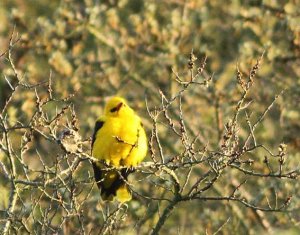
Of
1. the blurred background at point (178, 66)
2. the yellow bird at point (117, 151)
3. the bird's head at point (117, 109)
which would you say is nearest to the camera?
the yellow bird at point (117, 151)

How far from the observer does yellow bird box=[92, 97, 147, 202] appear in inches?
340

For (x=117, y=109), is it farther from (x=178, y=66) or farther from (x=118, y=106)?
(x=178, y=66)

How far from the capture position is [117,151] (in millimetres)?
8641

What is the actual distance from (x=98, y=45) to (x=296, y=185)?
13.4 feet

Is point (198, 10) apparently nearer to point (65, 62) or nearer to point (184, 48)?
point (184, 48)

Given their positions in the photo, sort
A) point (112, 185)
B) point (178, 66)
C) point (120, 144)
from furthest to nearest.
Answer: point (178, 66) → point (112, 185) → point (120, 144)

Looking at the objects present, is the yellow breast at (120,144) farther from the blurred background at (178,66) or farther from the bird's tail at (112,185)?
the blurred background at (178,66)

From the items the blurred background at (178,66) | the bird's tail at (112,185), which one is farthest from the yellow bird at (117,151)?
the blurred background at (178,66)

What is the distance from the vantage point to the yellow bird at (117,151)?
8633 millimetres

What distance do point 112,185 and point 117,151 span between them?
15.2 inches

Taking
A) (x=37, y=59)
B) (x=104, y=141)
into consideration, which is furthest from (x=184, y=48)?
(x=104, y=141)

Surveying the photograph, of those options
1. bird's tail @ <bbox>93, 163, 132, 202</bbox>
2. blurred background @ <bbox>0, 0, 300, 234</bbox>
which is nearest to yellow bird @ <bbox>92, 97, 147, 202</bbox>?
bird's tail @ <bbox>93, 163, 132, 202</bbox>

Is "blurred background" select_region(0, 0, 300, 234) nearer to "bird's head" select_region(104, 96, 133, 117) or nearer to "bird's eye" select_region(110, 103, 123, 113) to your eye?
"bird's head" select_region(104, 96, 133, 117)

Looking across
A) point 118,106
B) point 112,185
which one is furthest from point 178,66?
point 112,185
